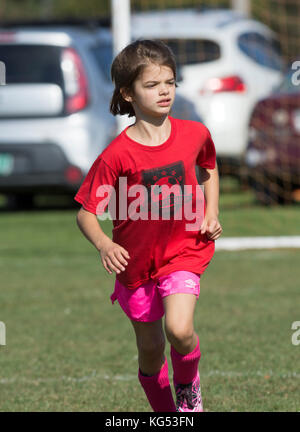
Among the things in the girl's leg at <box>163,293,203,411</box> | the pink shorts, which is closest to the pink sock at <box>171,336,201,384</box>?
the girl's leg at <box>163,293,203,411</box>

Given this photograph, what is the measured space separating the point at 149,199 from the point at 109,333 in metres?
2.34

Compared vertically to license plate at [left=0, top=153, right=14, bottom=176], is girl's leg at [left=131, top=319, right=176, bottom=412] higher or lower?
higher

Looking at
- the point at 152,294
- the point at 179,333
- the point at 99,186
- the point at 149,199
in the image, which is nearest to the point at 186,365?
the point at 179,333

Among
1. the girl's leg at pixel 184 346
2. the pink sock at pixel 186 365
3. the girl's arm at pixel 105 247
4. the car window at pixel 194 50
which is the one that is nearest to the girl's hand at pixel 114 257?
the girl's arm at pixel 105 247

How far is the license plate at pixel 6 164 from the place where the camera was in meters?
11.2

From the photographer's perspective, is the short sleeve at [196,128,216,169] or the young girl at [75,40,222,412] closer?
the young girl at [75,40,222,412]

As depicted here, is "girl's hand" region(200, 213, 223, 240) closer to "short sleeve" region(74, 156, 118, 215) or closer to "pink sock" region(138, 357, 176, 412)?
"short sleeve" region(74, 156, 118, 215)

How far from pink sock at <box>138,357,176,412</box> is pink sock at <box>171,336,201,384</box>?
0.10 metres

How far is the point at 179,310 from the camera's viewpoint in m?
4.04

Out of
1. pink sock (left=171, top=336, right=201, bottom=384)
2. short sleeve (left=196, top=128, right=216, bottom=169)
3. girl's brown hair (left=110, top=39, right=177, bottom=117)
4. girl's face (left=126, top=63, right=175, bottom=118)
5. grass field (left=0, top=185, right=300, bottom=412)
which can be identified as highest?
girl's brown hair (left=110, top=39, right=177, bottom=117)

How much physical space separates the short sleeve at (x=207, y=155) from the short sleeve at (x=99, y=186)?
0.44m

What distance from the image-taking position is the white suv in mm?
13242

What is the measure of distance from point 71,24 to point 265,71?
266cm

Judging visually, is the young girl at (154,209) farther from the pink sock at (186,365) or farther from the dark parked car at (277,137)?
the dark parked car at (277,137)
